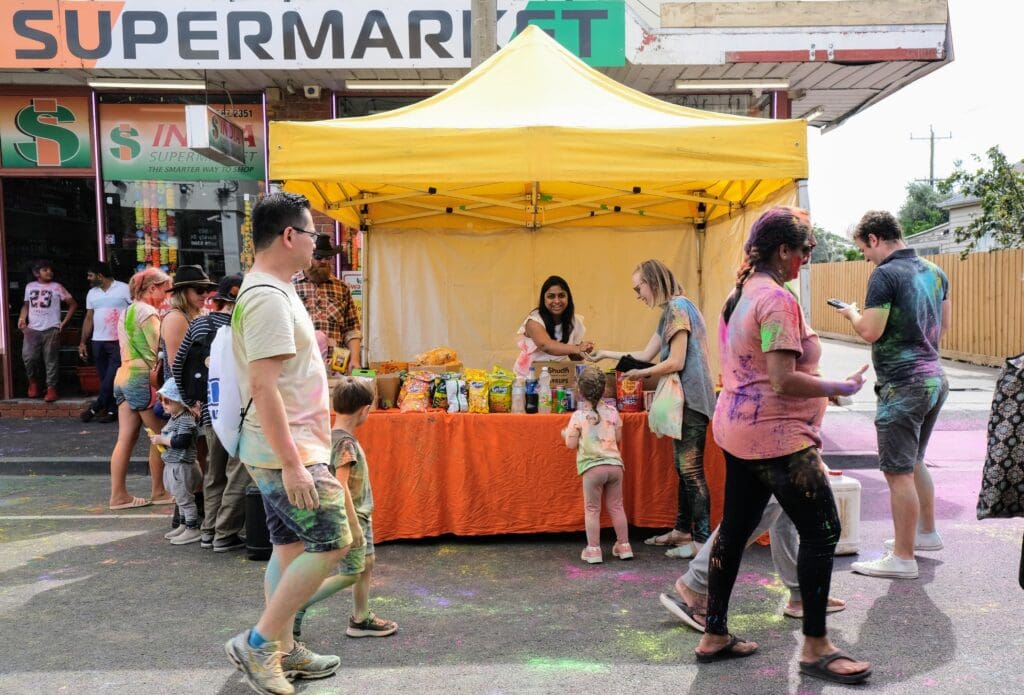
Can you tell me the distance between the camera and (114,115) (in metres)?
10.0

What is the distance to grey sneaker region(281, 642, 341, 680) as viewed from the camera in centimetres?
333

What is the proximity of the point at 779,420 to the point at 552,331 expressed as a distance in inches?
128

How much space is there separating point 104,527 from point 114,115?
6316mm

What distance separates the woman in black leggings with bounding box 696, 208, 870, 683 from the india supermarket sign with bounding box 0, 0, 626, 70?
5.98 m

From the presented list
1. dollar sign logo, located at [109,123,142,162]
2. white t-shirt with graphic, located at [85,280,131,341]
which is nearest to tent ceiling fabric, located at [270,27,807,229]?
white t-shirt with graphic, located at [85,280,131,341]

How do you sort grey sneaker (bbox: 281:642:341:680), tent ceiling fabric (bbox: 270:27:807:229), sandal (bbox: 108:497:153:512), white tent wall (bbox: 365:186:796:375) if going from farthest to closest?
1. white tent wall (bbox: 365:186:796:375)
2. sandal (bbox: 108:497:153:512)
3. tent ceiling fabric (bbox: 270:27:807:229)
4. grey sneaker (bbox: 281:642:341:680)

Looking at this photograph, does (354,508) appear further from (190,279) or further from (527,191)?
(527,191)

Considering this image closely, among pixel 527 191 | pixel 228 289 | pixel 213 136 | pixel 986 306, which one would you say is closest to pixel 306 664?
pixel 228 289

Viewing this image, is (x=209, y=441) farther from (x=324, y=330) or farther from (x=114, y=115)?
(x=114, y=115)

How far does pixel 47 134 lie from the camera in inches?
397

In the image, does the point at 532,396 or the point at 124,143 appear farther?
the point at 124,143

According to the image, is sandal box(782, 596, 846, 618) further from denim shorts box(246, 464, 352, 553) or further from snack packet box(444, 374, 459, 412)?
snack packet box(444, 374, 459, 412)

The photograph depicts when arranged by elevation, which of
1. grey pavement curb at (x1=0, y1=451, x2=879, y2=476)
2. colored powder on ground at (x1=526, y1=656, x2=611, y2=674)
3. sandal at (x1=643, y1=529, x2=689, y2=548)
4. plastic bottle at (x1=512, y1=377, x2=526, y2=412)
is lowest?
colored powder on ground at (x1=526, y1=656, x2=611, y2=674)

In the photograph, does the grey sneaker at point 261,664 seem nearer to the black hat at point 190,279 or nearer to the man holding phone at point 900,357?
the black hat at point 190,279
